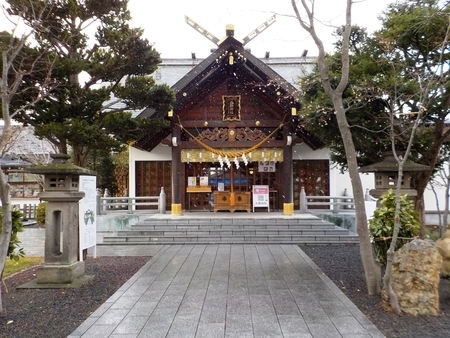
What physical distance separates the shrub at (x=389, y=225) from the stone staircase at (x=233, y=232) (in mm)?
4763

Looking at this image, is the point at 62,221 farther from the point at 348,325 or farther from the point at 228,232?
the point at 228,232

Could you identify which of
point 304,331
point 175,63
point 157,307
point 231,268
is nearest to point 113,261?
point 231,268

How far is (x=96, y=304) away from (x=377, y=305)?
441cm

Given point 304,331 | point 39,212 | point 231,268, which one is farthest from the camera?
point 39,212

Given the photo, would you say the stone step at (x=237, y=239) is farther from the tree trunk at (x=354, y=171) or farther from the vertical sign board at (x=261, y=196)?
the tree trunk at (x=354, y=171)

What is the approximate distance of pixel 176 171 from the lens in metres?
13.5

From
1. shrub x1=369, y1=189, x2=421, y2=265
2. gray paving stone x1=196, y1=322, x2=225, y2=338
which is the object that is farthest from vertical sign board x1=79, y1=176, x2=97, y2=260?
shrub x1=369, y1=189, x2=421, y2=265

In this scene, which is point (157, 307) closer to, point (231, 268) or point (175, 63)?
point (231, 268)

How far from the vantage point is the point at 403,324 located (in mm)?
4566

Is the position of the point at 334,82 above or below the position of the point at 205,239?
above

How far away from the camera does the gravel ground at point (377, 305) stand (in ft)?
14.3

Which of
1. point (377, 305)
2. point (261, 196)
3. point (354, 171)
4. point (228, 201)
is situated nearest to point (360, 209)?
Result: point (354, 171)

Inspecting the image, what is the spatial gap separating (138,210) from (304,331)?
40.9 ft

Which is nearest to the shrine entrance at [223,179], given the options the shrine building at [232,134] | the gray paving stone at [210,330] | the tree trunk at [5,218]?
the shrine building at [232,134]
